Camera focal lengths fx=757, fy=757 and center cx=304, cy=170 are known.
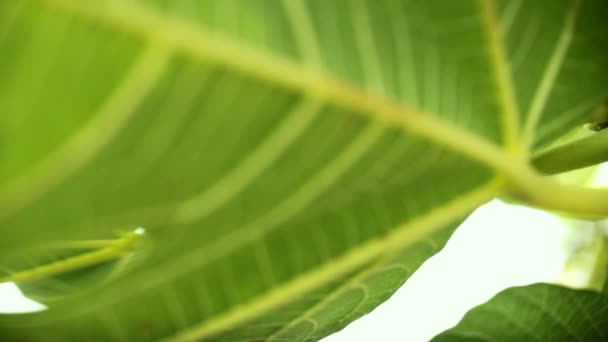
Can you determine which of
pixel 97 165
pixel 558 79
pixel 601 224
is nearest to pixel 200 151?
pixel 97 165

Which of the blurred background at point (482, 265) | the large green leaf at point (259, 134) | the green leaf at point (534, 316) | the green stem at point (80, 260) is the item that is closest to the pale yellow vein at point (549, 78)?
the large green leaf at point (259, 134)

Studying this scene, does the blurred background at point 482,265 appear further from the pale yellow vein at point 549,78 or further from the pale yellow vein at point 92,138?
the pale yellow vein at point 92,138

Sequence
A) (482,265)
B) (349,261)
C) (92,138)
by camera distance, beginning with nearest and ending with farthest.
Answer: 1. (92,138)
2. (349,261)
3. (482,265)

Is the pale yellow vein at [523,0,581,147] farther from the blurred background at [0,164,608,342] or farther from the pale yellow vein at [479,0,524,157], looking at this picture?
the blurred background at [0,164,608,342]

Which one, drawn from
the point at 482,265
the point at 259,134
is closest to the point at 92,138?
the point at 259,134

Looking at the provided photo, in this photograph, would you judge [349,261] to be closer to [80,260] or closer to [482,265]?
[80,260]

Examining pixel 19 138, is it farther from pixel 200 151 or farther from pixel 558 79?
pixel 558 79
